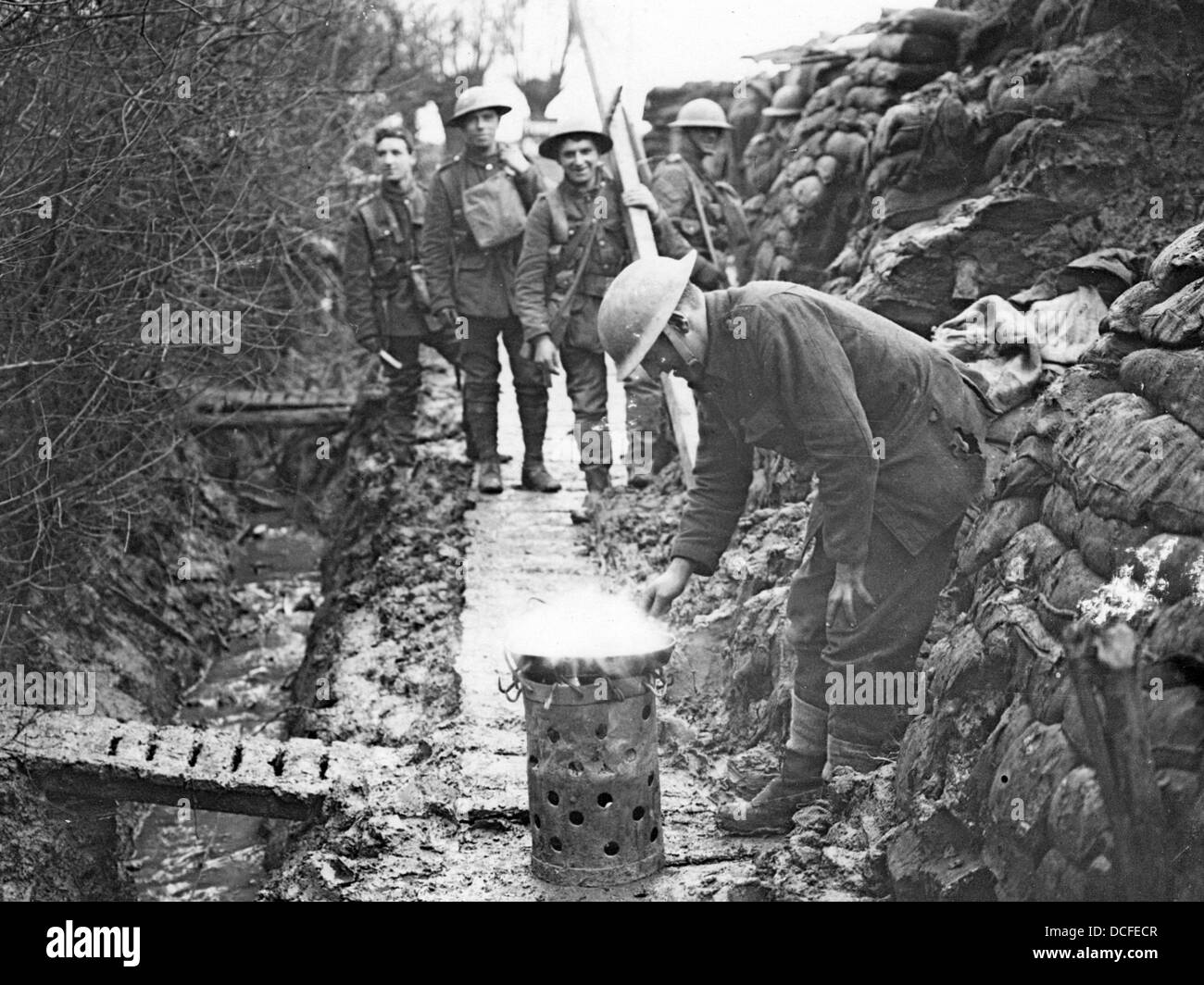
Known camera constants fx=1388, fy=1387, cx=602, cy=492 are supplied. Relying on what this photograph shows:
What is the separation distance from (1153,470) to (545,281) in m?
5.27

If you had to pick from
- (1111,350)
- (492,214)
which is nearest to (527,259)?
(492,214)

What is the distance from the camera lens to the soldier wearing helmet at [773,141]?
10.2 m

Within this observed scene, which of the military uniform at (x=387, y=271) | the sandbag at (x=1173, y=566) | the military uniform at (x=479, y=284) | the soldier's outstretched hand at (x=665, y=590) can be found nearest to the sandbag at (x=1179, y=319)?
the sandbag at (x=1173, y=566)

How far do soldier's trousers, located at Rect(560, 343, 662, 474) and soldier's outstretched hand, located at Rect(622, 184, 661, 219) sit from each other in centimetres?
93

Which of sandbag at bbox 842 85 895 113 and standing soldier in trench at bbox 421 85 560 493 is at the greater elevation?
sandbag at bbox 842 85 895 113

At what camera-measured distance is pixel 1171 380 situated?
12.6 ft

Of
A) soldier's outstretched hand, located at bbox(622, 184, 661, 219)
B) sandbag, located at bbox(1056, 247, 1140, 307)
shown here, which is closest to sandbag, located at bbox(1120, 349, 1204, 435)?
sandbag, located at bbox(1056, 247, 1140, 307)

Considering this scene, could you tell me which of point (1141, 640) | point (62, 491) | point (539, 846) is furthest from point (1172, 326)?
point (62, 491)

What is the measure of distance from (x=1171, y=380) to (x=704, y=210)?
5595 mm

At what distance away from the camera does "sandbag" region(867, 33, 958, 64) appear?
26.6ft

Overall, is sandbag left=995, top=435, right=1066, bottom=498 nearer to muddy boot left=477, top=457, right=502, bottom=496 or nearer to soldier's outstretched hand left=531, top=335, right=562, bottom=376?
soldier's outstretched hand left=531, top=335, right=562, bottom=376

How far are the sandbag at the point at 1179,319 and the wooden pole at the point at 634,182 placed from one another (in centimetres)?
361

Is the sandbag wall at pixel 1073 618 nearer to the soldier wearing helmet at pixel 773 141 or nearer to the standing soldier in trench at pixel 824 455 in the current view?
the standing soldier in trench at pixel 824 455
